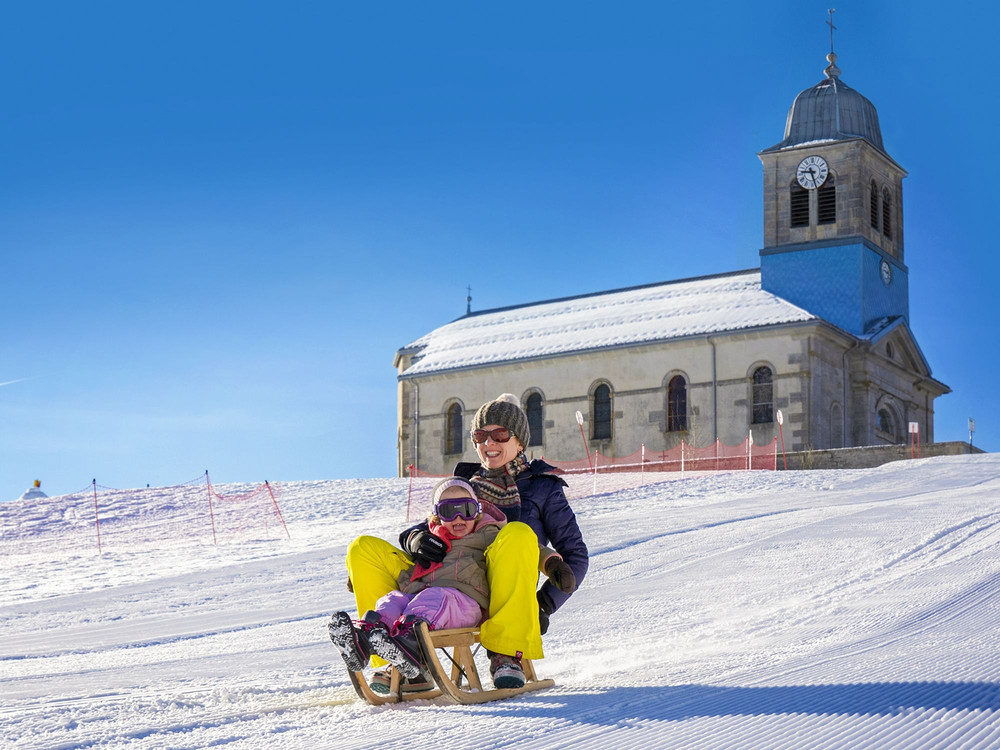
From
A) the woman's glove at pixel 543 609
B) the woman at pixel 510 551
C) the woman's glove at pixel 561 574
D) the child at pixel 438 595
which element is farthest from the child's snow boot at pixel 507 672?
the woman's glove at pixel 561 574

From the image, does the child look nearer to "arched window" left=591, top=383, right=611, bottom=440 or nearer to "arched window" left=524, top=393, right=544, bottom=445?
"arched window" left=591, top=383, right=611, bottom=440

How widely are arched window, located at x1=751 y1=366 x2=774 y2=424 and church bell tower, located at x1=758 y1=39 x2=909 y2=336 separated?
3427 millimetres

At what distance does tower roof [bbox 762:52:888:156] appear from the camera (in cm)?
4269

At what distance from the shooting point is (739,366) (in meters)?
38.7

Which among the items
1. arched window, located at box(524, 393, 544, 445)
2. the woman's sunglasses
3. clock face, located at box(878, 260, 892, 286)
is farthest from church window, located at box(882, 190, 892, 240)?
the woman's sunglasses

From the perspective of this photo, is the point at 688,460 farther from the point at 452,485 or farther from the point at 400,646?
the point at 400,646

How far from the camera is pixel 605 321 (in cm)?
4338

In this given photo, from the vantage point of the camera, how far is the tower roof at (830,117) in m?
42.7

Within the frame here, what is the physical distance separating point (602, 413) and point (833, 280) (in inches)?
311

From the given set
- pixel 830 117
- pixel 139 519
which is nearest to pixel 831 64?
pixel 830 117

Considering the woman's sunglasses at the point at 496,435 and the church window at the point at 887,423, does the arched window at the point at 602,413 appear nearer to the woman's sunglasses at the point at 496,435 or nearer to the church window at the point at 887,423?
the church window at the point at 887,423

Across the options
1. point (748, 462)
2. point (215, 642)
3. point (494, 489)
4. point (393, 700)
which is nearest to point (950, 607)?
point (494, 489)

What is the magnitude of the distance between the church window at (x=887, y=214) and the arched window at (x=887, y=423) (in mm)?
6135

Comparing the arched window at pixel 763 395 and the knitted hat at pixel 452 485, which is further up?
the arched window at pixel 763 395
